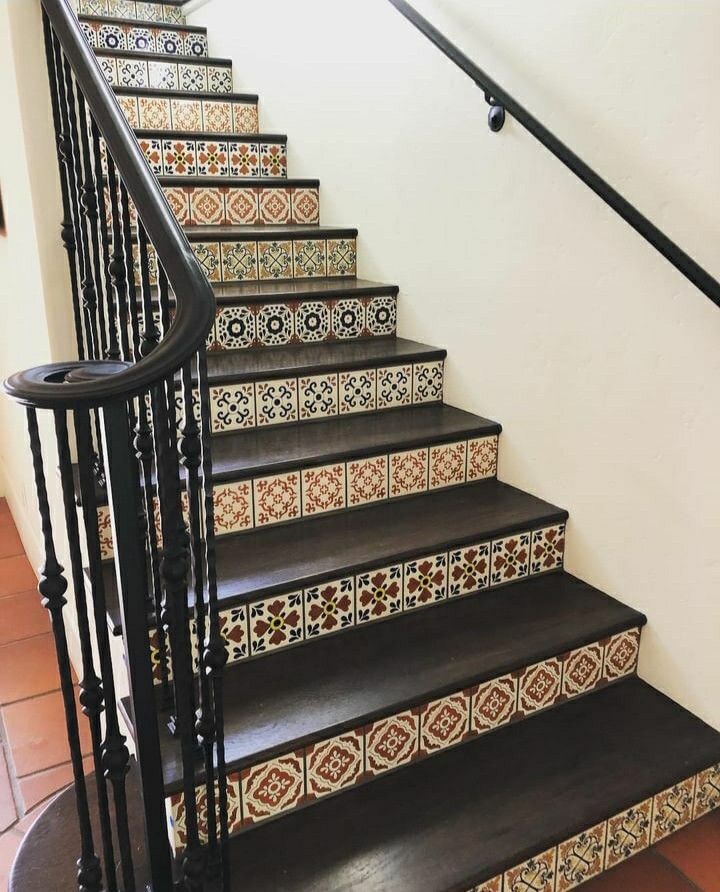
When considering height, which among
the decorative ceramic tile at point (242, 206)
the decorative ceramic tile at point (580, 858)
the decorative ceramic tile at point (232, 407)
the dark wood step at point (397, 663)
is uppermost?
the decorative ceramic tile at point (242, 206)

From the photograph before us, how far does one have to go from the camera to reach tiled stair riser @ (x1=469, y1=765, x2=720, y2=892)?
1.62m

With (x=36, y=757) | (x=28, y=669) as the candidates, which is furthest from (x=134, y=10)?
(x=36, y=757)

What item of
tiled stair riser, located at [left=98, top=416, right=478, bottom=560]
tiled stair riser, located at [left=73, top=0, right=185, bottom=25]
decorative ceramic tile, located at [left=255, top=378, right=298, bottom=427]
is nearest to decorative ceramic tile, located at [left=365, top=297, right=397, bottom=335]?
decorative ceramic tile, located at [left=255, top=378, right=298, bottom=427]

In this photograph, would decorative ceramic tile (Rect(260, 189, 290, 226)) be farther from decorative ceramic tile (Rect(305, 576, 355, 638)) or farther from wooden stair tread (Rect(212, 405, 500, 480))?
decorative ceramic tile (Rect(305, 576, 355, 638))

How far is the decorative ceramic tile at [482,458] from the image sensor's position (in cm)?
247

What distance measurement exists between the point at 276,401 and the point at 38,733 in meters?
1.23

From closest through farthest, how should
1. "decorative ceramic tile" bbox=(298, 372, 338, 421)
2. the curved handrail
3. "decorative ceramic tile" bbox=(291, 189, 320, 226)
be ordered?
1. the curved handrail
2. "decorative ceramic tile" bbox=(298, 372, 338, 421)
3. "decorative ceramic tile" bbox=(291, 189, 320, 226)

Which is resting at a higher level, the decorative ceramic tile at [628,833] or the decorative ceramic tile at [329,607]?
the decorative ceramic tile at [329,607]

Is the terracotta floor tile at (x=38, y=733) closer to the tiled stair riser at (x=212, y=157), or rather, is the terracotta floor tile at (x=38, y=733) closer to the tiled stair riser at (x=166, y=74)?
the tiled stair riser at (x=212, y=157)

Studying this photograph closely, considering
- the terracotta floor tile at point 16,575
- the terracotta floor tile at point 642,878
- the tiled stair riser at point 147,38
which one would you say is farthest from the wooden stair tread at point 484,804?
the tiled stair riser at point 147,38

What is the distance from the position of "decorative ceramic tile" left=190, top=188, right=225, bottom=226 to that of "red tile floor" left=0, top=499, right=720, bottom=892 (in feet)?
5.34

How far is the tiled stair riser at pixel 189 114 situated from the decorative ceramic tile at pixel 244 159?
0.69ft

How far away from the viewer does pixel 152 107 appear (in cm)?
324

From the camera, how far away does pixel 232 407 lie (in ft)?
7.73
